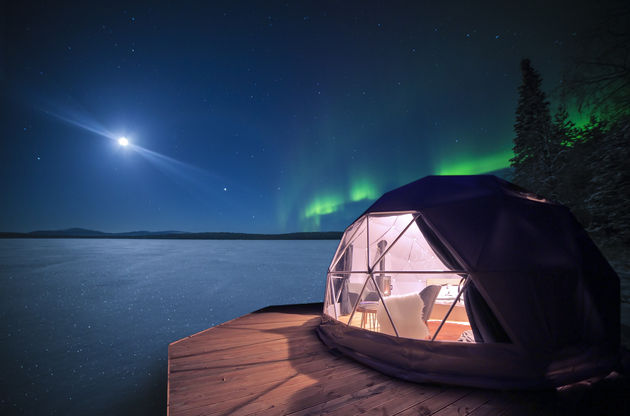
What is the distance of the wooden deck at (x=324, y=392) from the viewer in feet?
7.74

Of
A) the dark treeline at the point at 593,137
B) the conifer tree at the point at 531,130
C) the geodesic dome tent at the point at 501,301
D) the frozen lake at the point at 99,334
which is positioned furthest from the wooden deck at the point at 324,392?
the conifer tree at the point at 531,130

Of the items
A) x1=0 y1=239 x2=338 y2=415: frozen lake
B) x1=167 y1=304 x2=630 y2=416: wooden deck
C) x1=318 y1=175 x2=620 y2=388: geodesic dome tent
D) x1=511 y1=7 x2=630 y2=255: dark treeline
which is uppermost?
x1=511 y1=7 x2=630 y2=255: dark treeline

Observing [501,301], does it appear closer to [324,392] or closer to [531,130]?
[324,392]

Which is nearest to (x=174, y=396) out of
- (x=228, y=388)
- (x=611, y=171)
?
(x=228, y=388)

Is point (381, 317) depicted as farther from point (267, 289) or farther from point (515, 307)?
point (267, 289)

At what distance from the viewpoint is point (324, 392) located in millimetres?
2672

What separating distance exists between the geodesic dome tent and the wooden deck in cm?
14

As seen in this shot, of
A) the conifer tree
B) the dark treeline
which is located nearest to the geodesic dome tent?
the dark treeline

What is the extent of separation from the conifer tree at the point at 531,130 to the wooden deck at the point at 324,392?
1700cm

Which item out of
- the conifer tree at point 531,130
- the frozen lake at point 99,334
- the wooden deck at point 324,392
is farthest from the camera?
the conifer tree at point 531,130

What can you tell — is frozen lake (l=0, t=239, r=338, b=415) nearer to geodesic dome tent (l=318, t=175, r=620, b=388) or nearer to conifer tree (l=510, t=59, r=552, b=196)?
geodesic dome tent (l=318, t=175, r=620, b=388)

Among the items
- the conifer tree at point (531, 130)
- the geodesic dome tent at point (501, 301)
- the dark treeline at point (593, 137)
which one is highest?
the conifer tree at point (531, 130)

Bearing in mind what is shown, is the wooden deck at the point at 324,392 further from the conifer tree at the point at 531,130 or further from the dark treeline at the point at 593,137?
the conifer tree at the point at 531,130

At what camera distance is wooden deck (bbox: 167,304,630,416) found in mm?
2359
